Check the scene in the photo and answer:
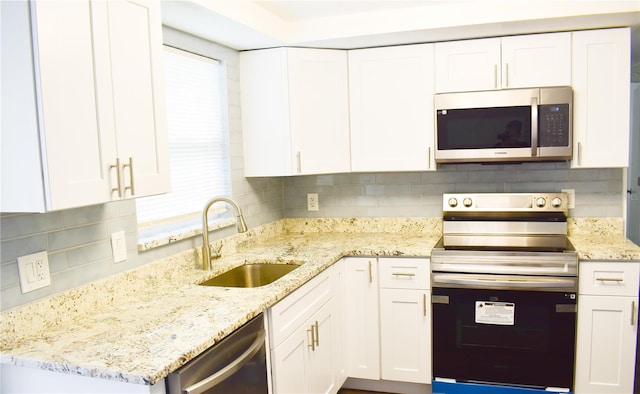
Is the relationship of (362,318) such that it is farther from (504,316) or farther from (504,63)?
(504,63)

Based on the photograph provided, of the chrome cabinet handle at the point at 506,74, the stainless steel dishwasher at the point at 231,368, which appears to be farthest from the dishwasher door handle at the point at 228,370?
the chrome cabinet handle at the point at 506,74

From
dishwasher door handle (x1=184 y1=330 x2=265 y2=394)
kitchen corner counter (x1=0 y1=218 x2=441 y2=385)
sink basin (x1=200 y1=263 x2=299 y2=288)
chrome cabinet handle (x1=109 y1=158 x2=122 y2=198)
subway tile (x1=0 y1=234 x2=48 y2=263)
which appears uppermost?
chrome cabinet handle (x1=109 y1=158 x2=122 y2=198)

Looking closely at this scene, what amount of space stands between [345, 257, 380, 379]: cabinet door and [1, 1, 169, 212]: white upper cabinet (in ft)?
4.89

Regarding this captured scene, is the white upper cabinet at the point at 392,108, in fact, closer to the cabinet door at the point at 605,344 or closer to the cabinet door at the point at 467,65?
the cabinet door at the point at 467,65

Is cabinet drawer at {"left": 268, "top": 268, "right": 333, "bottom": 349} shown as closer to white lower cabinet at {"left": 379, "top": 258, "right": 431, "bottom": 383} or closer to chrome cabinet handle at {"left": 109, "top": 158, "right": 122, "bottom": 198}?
white lower cabinet at {"left": 379, "top": 258, "right": 431, "bottom": 383}

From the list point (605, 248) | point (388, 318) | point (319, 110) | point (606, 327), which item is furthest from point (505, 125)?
point (388, 318)

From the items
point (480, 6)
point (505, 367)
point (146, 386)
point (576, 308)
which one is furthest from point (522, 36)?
point (146, 386)

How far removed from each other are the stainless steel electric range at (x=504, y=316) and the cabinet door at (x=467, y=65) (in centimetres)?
95

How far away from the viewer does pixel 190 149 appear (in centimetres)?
268

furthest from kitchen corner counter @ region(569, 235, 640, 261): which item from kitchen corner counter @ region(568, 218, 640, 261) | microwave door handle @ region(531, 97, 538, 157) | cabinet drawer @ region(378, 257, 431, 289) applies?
cabinet drawer @ region(378, 257, 431, 289)

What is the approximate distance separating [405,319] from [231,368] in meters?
1.46

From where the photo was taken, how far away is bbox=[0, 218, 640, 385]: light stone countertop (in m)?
1.47

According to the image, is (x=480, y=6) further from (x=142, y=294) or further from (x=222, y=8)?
(x=142, y=294)

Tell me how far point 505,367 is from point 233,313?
67.6 inches
